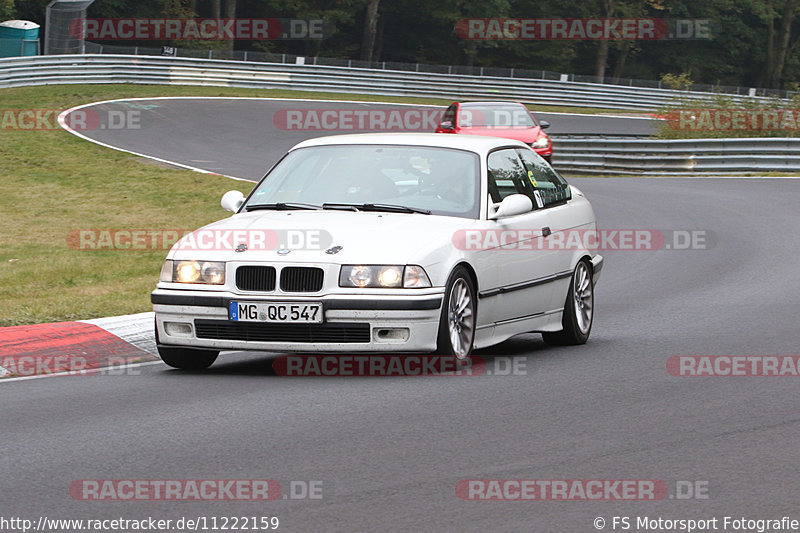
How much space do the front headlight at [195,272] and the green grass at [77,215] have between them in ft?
8.24

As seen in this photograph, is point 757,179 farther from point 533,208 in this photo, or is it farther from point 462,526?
point 462,526

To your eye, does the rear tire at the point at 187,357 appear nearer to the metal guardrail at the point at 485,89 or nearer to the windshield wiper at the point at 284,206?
the windshield wiper at the point at 284,206

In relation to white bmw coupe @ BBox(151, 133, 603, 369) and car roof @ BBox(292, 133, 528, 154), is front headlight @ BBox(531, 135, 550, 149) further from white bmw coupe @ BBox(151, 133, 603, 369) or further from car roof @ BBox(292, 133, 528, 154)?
car roof @ BBox(292, 133, 528, 154)

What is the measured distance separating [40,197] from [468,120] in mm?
8167

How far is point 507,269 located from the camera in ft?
30.8

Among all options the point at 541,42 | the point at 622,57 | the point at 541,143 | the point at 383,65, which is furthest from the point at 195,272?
the point at 622,57

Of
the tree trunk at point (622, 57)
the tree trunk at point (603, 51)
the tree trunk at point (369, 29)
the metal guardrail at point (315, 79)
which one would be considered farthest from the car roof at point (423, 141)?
the tree trunk at point (622, 57)

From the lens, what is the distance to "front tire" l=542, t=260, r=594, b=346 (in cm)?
1041

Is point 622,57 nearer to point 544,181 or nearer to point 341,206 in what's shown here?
point 544,181

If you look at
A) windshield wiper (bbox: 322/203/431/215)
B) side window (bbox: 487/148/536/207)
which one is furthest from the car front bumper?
side window (bbox: 487/148/536/207)

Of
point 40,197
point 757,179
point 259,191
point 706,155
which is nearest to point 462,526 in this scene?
point 259,191

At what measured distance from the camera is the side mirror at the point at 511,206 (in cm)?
928

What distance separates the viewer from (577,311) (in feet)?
34.6

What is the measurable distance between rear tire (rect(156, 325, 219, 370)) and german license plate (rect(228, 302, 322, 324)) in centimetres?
72
